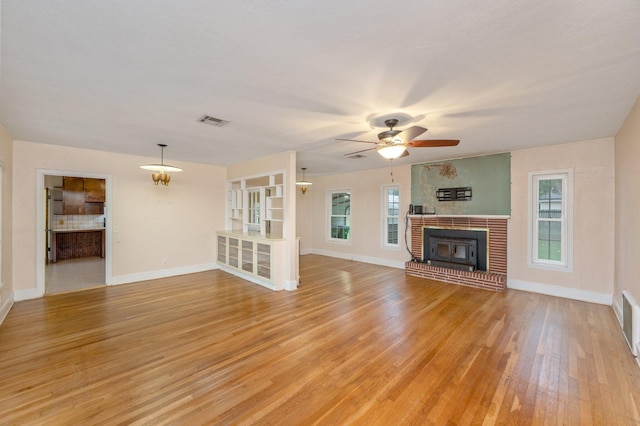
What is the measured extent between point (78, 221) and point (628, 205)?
11894 millimetres

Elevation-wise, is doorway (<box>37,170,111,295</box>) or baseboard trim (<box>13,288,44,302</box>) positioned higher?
doorway (<box>37,170,111,295</box>)

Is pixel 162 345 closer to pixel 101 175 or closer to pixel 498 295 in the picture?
pixel 101 175

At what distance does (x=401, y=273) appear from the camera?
6.24 m

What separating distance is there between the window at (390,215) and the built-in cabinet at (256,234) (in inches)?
112

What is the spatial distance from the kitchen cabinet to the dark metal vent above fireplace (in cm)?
925

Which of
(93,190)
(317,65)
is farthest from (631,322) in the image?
(93,190)

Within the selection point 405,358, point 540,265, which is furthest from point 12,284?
point 540,265

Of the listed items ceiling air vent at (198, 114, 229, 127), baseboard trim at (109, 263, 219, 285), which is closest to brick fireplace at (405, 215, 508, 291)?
ceiling air vent at (198, 114, 229, 127)

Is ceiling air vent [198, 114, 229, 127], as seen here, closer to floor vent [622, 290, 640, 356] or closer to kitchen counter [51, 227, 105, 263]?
floor vent [622, 290, 640, 356]

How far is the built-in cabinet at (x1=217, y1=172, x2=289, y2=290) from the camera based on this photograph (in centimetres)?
501

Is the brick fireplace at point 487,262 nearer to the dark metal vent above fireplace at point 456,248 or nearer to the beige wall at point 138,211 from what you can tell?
the dark metal vent above fireplace at point 456,248

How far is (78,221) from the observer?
7.89 metres

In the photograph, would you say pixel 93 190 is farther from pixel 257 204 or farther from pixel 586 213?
pixel 586 213

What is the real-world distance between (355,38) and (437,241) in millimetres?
5198
